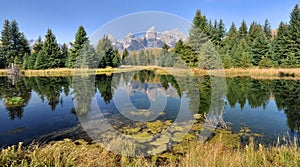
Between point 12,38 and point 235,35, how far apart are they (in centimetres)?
4965

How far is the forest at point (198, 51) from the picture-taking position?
31000mm

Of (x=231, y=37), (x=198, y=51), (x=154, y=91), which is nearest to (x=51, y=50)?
(x=198, y=51)

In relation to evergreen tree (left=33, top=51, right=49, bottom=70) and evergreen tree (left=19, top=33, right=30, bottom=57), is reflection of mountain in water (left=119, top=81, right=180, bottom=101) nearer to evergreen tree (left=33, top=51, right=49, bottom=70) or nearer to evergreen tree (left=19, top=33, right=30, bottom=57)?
evergreen tree (left=33, top=51, right=49, bottom=70)

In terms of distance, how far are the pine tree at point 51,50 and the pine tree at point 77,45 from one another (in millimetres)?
3421

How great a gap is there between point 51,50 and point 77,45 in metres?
5.50

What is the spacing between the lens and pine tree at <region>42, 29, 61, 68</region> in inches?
1543

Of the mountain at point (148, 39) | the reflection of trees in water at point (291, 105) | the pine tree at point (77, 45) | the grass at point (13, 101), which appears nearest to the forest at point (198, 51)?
the pine tree at point (77, 45)

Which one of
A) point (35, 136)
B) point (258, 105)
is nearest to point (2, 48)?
point (35, 136)

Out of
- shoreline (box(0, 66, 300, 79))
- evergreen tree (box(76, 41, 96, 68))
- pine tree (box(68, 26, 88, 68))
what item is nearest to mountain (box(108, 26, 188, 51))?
shoreline (box(0, 66, 300, 79))

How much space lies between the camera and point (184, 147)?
584 cm

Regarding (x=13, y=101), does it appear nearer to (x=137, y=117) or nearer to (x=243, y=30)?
(x=137, y=117)

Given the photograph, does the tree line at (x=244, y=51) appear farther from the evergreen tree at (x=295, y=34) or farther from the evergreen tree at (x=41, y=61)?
the evergreen tree at (x=41, y=61)

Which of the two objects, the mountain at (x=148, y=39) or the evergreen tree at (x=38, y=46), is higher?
the evergreen tree at (x=38, y=46)

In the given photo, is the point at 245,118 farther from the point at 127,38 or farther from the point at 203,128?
the point at 127,38
